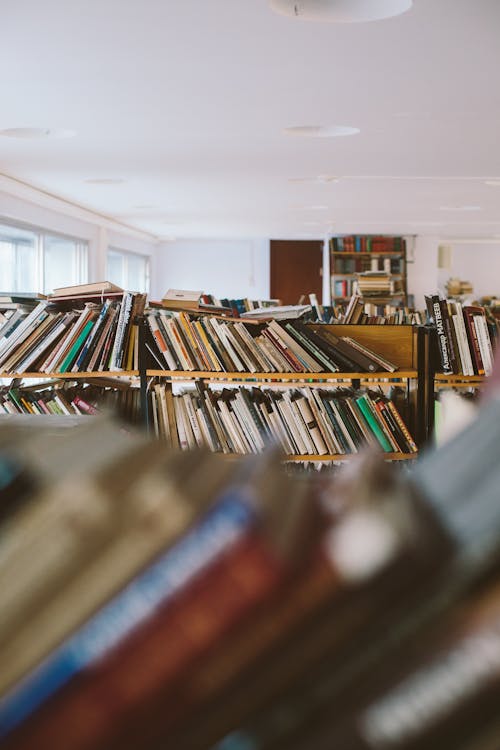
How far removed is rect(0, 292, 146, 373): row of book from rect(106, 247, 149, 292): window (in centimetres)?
933

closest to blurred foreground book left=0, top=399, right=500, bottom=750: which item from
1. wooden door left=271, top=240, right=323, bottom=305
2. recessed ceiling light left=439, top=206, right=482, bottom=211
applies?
recessed ceiling light left=439, top=206, right=482, bottom=211

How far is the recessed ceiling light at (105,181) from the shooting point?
802 centimetres

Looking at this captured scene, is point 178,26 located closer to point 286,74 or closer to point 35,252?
point 286,74

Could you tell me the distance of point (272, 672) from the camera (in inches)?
15.5

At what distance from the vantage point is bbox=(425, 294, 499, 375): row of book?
12.5 ft

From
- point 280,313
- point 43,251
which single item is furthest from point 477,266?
point 280,313

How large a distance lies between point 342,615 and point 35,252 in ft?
32.3

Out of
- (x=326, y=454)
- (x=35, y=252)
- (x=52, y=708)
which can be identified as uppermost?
(x=35, y=252)

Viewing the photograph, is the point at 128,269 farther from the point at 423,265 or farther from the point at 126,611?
the point at 126,611

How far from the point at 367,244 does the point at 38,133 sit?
934 cm

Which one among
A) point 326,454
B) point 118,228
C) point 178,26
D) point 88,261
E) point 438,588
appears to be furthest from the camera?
point 118,228

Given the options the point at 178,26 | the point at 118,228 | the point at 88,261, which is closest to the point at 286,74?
the point at 178,26

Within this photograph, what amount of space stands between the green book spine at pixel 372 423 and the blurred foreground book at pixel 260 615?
131 inches

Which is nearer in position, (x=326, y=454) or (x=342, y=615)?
(x=342, y=615)
